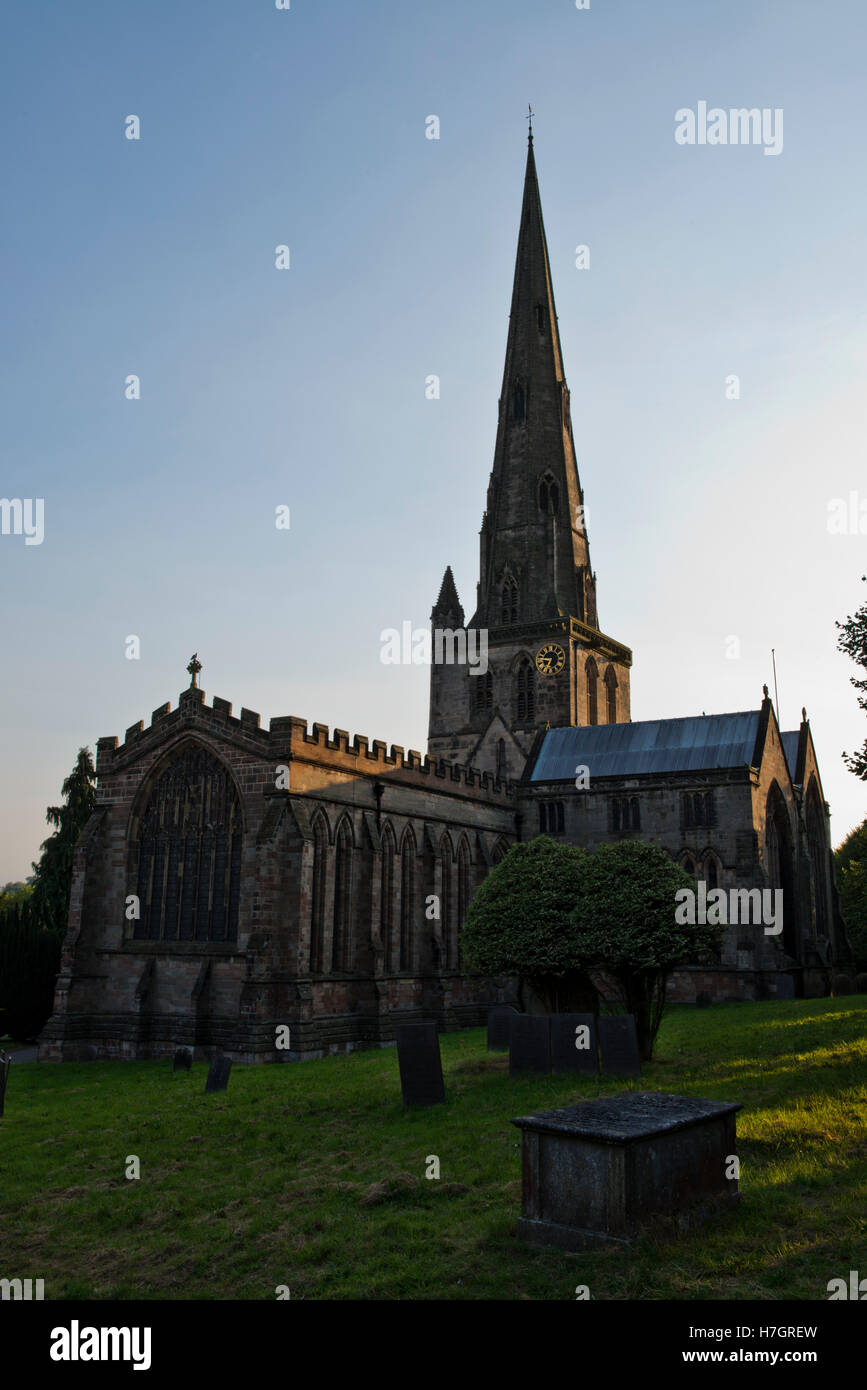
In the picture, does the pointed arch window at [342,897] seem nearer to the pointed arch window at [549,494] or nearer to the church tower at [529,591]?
the church tower at [529,591]

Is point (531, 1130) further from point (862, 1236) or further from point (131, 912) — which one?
point (131, 912)

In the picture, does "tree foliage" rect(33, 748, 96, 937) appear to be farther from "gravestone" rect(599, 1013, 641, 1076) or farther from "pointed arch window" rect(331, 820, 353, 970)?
"gravestone" rect(599, 1013, 641, 1076)

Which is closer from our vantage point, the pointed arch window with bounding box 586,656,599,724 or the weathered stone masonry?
the weathered stone masonry

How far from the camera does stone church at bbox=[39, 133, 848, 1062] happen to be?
2880 centimetres

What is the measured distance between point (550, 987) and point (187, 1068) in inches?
369

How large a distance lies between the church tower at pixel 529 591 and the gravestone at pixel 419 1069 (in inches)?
1388

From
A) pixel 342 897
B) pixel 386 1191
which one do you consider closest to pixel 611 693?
pixel 342 897

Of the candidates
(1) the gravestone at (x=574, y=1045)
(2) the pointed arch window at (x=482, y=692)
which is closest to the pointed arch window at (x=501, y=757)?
(2) the pointed arch window at (x=482, y=692)

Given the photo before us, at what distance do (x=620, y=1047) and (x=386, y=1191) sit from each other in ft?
26.8

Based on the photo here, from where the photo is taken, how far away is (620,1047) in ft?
60.0

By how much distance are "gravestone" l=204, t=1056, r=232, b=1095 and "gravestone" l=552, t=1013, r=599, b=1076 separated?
688 centimetres

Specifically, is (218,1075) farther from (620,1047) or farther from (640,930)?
(640,930)

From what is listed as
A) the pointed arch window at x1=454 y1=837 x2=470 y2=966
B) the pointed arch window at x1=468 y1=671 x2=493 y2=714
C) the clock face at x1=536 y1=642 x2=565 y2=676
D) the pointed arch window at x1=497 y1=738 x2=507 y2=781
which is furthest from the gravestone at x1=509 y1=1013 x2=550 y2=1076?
the pointed arch window at x1=468 y1=671 x2=493 y2=714
